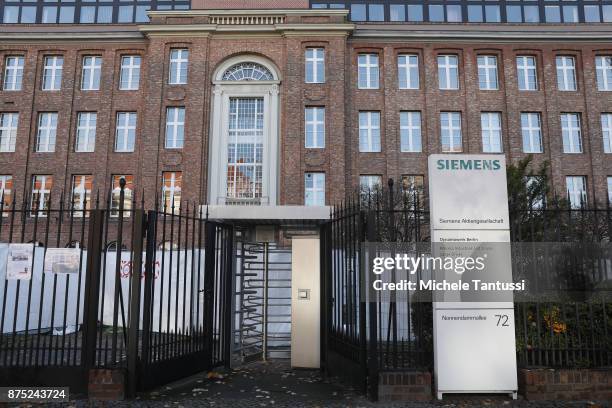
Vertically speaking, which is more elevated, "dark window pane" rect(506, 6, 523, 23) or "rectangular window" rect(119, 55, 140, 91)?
"dark window pane" rect(506, 6, 523, 23)

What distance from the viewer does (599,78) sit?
28688mm

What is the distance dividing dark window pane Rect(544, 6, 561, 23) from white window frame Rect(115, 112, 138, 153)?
25181 millimetres

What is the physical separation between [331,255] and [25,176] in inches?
952

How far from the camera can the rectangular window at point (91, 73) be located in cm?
2861

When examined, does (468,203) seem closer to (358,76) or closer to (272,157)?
(272,157)

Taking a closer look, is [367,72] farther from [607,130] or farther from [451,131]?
[607,130]

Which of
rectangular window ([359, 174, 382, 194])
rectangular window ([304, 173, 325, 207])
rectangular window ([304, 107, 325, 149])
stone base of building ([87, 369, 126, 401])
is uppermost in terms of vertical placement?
rectangular window ([304, 107, 325, 149])

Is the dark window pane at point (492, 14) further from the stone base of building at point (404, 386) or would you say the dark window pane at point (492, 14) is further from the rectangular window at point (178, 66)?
the stone base of building at point (404, 386)

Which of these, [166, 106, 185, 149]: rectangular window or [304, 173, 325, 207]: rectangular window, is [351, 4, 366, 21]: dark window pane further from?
[166, 106, 185, 149]: rectangular window

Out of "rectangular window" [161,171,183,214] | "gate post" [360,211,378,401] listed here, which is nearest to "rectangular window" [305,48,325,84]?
"rectangular window" [161,171,183,214]

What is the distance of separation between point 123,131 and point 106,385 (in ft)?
75.4

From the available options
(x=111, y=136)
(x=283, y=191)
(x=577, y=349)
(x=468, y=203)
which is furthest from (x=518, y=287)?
(x=111, y=136)

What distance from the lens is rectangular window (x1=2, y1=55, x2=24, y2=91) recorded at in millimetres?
28859

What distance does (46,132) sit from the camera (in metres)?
28.5
